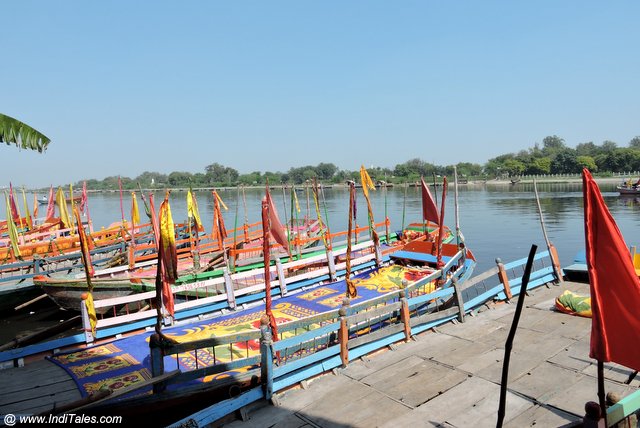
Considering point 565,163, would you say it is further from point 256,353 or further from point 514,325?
point 514,325

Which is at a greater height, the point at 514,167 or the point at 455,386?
the point at 514,167

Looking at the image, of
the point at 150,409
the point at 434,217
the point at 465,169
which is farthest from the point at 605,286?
the point at 465,169

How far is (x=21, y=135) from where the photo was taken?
7.52 m

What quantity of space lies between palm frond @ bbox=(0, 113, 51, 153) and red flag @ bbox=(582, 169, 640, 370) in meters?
8.59

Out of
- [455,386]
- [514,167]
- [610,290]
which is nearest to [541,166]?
[514,167]

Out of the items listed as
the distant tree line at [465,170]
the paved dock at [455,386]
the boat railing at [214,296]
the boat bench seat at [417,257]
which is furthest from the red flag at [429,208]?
the distant tree line at [465,170]

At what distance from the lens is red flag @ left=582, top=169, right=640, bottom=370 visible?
429cm

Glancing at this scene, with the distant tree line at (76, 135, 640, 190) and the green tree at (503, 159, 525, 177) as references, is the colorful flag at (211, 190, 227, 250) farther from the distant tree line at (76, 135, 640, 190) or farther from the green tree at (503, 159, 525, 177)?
the green tree at (503, 159, 525, 177)

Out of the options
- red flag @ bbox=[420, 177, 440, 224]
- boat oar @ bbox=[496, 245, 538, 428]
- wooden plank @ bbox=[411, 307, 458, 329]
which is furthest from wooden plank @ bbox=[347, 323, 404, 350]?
red flag @ bbox=[420, 177, 440, 224]

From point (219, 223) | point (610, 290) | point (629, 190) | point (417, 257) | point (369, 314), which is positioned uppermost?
point (610, 290)

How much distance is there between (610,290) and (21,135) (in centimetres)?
920

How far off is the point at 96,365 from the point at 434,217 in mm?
10620

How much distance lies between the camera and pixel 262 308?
39.7ft

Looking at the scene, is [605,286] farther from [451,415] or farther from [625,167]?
[625,167]
